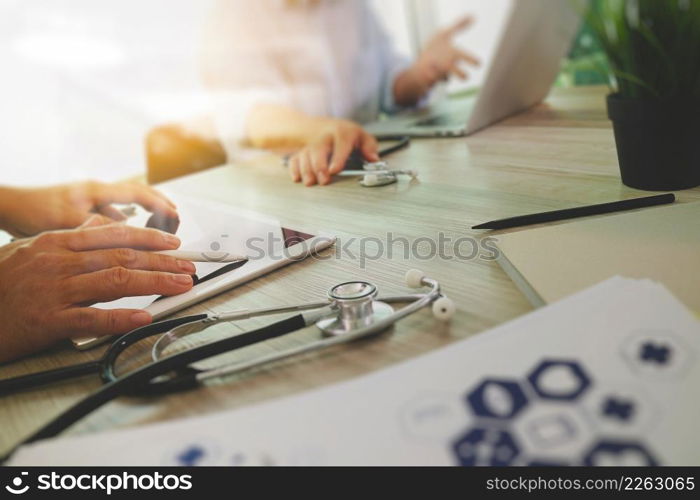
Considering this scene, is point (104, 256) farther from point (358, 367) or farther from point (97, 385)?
point (358, 367)

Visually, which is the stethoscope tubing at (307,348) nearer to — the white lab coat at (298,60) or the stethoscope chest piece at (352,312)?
the stethoscope chest piece at (352,312)

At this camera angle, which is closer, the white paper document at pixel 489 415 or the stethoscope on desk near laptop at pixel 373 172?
the white paper document at pixel 489 415

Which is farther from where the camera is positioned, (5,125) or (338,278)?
(5,125)

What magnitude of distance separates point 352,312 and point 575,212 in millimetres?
260

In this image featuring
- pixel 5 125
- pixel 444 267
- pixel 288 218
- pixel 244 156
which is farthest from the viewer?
pixel 5 125

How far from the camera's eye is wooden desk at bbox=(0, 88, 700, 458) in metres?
0.34

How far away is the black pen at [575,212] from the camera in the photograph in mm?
509

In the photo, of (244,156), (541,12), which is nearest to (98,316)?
(541,12)

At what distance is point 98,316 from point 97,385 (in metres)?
0.08

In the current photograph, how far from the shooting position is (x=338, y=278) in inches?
18.8

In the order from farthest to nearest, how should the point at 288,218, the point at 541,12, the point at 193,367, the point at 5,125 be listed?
the point at 5,125 → the point at 541,12 → the point at 288,218 → the point at 193,367

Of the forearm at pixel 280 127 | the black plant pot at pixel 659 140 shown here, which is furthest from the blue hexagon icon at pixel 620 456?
the forearm at pixel 280 127

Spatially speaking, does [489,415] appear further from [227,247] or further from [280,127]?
[280,127]

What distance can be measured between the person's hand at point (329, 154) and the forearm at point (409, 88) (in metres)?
0.77
